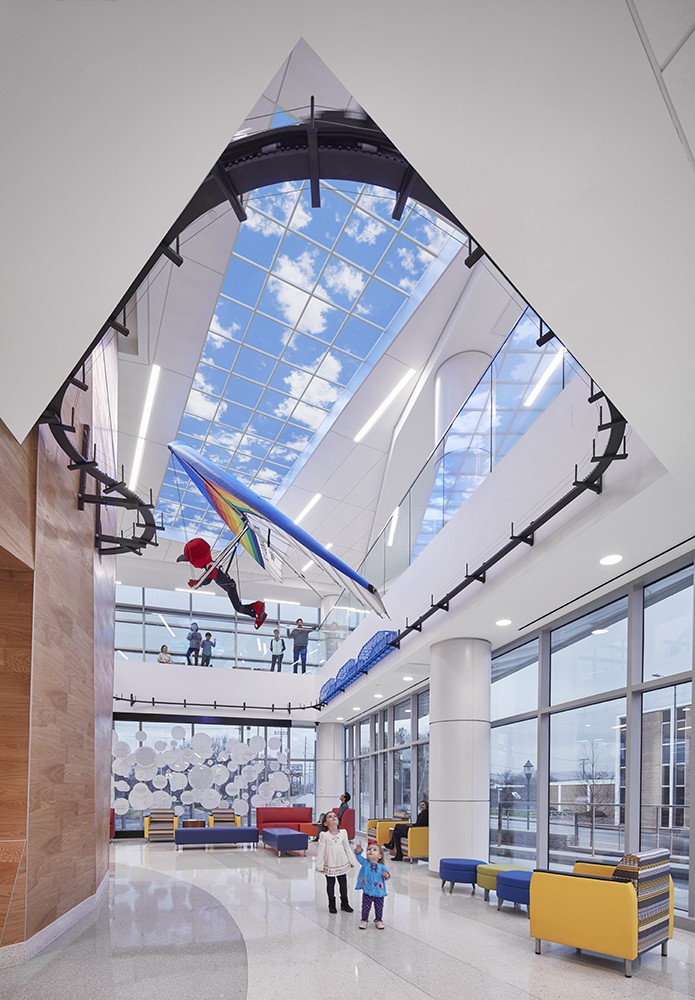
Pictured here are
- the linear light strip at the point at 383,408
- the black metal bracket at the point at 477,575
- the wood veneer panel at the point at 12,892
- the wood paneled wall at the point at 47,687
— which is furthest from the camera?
the linear light strip at the point at 383,408

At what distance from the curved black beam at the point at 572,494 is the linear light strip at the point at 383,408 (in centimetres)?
708

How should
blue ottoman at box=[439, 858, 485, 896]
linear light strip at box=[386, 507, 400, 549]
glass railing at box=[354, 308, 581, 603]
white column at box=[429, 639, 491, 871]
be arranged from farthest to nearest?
1. linear light strip at box=[386, 507, 400, 549]
2. white column at box=[429, 639, 491, 871]
3. blue ottoman at box=[439, 858, 485, 896]
4. glass railing at box=[354, 308, 581, 603]

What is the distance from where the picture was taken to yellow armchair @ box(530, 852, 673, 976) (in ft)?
22.3

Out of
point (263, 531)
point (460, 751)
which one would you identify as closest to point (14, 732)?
point (263, 531)

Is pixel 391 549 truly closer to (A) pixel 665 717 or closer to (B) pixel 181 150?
(A) pixel 665 717

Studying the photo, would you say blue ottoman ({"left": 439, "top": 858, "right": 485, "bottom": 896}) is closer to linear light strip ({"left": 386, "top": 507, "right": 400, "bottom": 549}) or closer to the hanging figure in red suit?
the hanging figure in red suit

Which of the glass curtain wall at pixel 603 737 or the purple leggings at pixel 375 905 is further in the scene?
the glass curtain wall at pixel 603 737

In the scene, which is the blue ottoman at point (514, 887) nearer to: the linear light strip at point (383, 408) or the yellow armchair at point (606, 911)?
the yellow armchair at point (606, 911)

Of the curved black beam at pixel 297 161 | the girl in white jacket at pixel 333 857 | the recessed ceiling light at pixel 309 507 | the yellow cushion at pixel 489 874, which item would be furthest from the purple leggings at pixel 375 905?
the recessed ceiling light at pixel 309 507

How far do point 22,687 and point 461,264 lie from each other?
10654 millimetres

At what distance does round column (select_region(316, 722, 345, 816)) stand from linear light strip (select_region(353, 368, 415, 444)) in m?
11.9

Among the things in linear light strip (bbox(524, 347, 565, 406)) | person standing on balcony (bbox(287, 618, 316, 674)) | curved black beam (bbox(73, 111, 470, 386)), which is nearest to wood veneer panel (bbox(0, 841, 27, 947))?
curved black beam (bbox(73, 111, 470, 386))

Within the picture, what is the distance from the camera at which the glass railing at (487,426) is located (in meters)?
9.16

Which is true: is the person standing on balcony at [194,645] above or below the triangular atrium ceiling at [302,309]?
below
